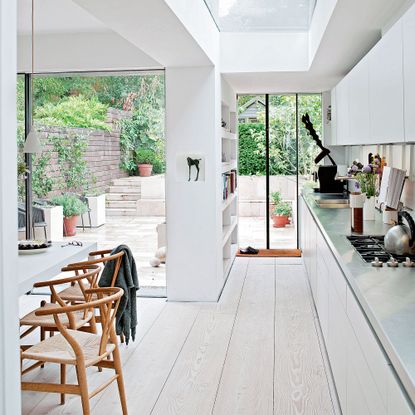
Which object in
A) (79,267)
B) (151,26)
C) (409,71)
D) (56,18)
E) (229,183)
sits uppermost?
(56,18)

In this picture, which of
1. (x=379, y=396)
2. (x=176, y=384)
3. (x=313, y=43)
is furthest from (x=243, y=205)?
(x=379, y=396)

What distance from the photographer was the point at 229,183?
752cm

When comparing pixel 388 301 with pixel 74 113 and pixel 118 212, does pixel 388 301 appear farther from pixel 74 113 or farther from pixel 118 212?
pixel 74 113

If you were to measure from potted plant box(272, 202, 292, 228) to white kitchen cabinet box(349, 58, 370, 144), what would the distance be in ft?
11.5

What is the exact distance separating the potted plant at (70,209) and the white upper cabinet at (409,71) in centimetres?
439

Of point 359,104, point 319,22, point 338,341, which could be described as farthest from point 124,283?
point 319,22

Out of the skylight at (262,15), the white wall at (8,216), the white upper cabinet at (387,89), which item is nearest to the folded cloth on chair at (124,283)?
the white upper cabinet at (387,89)

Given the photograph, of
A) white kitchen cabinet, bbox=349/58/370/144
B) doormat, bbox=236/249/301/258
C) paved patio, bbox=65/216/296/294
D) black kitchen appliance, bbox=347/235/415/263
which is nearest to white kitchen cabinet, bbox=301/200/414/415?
black kitchen appliance, bbox=347/235/415/263

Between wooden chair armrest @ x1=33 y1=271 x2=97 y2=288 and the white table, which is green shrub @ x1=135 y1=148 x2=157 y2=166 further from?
wooden chair armrest @ x1=33 y1=271 x2=97 y2=288

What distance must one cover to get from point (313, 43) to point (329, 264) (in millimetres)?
2641

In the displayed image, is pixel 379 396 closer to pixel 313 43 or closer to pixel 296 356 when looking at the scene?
pixel 296 356

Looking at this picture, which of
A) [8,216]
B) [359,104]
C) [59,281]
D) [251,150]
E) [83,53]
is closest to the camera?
[8,216]

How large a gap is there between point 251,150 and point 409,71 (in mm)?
6004

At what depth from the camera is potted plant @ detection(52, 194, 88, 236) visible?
664 cm
